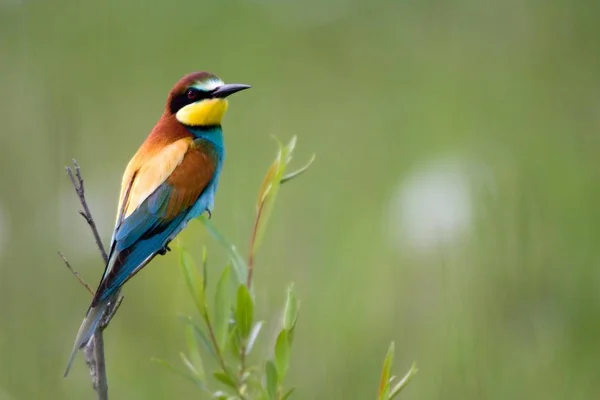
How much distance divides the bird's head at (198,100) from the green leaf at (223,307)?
429 millimetres

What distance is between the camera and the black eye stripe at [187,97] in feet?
5.26

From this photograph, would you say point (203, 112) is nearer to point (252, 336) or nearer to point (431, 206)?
point (252, 336)

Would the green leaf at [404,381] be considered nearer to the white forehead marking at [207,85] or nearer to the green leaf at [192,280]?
the green leaf at [192,280]

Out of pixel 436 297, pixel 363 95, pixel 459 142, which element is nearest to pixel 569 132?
pixel 459 142

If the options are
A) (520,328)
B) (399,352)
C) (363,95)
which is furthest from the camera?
(363,95)

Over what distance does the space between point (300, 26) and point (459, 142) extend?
127 centimetres

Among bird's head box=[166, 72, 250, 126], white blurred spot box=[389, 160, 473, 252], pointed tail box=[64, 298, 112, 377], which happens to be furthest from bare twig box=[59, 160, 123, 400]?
white blurred spot box=[389, 160, 473, 252]

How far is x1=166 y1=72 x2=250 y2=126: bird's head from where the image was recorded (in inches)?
62.7

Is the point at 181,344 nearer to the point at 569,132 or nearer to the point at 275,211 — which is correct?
the point at 275,211

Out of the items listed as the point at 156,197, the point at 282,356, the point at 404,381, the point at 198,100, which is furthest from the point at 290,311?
the point at 198,100

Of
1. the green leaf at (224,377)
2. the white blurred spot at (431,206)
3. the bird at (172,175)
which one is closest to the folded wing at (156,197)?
the bird at (172,175)

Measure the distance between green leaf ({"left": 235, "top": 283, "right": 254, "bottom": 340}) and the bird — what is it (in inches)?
7.3

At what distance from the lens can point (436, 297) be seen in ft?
8.12

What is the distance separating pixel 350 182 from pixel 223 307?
236 cm
